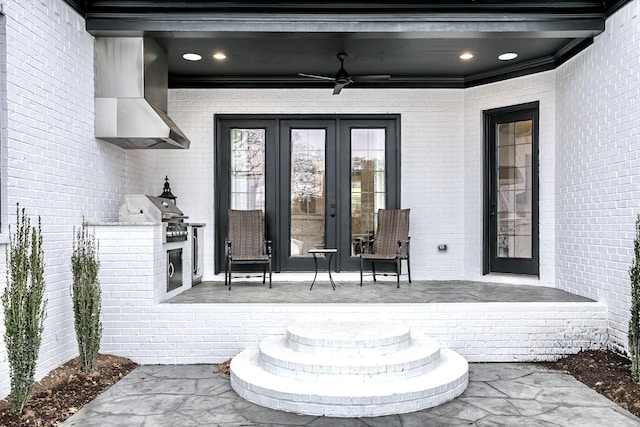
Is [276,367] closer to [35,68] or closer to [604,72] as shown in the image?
[35,68]

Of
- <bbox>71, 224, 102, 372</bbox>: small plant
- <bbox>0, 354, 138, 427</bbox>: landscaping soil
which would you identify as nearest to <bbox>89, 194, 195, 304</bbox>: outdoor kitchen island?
<bbox>71, 224, 102, 372</bbox>: small plant

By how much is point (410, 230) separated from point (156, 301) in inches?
132

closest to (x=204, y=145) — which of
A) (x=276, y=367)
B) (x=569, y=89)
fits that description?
(x=276, y=367)

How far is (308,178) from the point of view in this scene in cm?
676

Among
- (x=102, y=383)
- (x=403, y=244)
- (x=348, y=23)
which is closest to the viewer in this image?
(x=102, y=383)

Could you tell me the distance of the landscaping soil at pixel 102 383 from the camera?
11.1 feet

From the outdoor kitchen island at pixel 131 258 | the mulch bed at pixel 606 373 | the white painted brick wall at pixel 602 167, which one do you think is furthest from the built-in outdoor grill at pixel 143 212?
the white painted brick wall at pixel 602 167

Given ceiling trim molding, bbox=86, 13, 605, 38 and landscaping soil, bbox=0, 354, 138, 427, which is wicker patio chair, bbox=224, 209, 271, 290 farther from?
ceiling trim molding, bbox=86, 13, 605, 38

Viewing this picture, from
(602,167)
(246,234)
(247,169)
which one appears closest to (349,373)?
(246,234)

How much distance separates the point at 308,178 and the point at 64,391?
3.82m

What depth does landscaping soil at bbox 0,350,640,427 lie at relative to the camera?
11.1 feet

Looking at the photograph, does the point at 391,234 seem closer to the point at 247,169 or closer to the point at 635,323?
the point at 247,169

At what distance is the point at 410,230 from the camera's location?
22.1ft

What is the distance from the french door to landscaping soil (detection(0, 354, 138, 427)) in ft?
7.95
